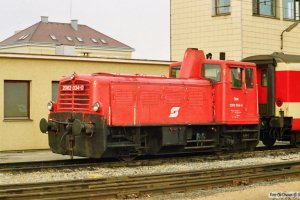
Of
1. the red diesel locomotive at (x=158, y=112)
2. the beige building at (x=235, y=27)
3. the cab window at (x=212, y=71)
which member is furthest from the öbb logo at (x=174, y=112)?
the beige building at (x=235, y=27)

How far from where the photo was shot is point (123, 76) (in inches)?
575

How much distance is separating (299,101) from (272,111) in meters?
0.97

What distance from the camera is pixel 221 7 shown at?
93.1 feet

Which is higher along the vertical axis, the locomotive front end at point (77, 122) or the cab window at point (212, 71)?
the cab window at point (212, 71)

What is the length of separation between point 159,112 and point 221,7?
48.5 feet

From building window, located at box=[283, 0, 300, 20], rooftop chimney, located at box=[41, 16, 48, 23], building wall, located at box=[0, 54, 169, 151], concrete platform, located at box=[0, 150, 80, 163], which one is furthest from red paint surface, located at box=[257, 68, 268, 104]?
rooftop chimney, located at box=[41, 16, 48, 23]

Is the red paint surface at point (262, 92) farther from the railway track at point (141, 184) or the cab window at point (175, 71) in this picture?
the railway track at point (141, 184)

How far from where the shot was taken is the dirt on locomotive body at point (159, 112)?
13.9 meters

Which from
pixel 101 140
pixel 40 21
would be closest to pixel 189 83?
pixel 101 140

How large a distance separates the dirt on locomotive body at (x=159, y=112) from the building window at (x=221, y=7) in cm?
1166

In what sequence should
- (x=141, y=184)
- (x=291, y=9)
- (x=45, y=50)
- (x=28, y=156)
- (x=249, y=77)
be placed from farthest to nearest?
(x=45, y=50) < (x=291, y=9) < (x=28, y=156) < (x=249, y=77) < (x=141, y=184)

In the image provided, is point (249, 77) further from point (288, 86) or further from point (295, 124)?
point (295, 124)

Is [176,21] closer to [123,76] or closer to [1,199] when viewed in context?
[123,76]

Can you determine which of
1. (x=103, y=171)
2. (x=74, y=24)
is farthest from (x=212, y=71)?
(x=74, y=24)
